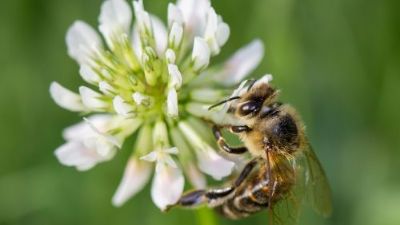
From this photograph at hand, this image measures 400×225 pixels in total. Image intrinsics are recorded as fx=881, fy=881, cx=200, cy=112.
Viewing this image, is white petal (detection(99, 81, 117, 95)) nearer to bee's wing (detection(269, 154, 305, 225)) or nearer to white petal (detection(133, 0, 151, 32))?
white petal (detection(133, 0, 151, 32))

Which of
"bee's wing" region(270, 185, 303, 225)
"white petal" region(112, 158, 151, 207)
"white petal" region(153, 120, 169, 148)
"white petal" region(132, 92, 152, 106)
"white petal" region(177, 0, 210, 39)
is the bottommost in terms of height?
"bee's wing" region(270, 185, 303, 225)

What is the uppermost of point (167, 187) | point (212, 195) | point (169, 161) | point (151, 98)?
point (151, 98)

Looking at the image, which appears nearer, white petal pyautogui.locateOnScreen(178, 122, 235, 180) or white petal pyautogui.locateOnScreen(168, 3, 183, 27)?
white petal pyautogui.locateOnScreen(178, 122, 235, 180)

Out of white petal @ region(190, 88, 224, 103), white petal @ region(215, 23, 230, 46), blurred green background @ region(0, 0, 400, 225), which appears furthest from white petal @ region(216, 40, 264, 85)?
blurred green background @ region(0, 0, 400, 225)

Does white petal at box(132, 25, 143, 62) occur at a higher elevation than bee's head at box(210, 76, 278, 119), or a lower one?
higher

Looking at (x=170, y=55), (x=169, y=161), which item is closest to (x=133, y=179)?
(x=169, y=161)

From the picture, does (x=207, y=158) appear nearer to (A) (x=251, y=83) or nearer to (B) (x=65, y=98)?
(A) (x=251, y=83)

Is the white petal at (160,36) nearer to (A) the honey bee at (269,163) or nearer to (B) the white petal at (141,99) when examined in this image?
(B) the white petal at (141,99)
